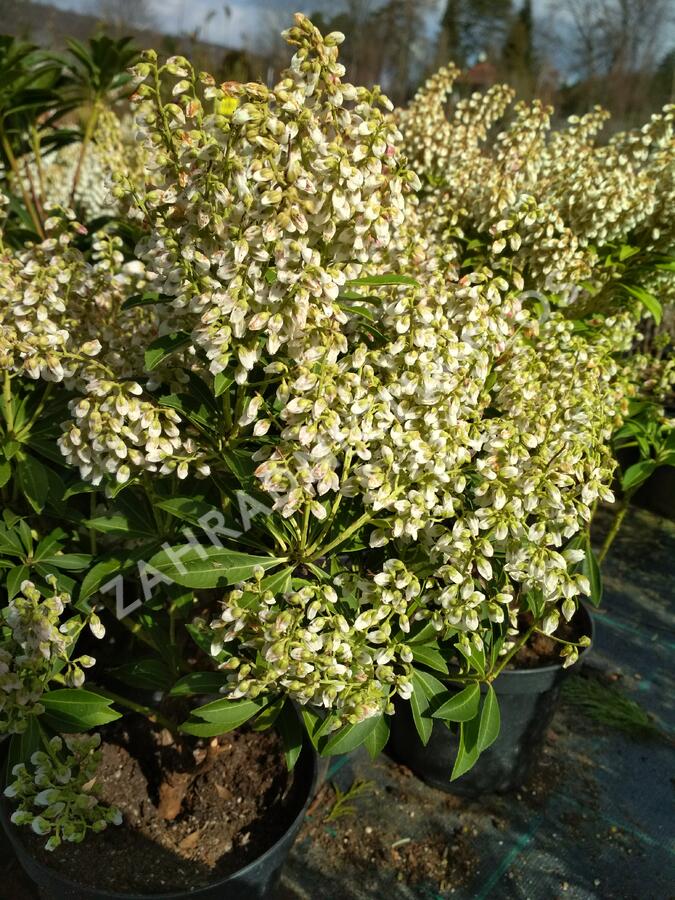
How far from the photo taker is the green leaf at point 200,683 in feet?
5.87

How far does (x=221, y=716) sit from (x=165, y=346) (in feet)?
2.91

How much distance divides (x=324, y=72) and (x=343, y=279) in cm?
39

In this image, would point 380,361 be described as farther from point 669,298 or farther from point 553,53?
point 553,53

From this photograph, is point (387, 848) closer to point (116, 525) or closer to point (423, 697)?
point (423, 697)

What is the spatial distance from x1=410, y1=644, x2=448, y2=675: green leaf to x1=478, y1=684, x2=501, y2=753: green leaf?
190 millimetres

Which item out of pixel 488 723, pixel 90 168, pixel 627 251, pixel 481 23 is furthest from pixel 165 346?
pixel 481 23

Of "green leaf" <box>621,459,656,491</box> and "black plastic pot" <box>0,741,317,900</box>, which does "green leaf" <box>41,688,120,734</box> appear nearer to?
"black plastic pot" <box>0,741,317,900</box>

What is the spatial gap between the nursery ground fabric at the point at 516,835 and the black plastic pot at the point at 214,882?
39cm

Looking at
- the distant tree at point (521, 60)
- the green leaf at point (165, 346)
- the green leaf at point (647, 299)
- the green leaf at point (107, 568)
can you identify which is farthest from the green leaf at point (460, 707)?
the distant tree at point (521, 60)

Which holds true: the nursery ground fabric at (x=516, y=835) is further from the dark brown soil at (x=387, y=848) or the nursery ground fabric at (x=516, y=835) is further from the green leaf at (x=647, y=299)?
the green leaf at (x=647, y=299)

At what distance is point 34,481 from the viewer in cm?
189

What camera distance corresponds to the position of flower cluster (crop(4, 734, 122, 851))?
171 centimetres

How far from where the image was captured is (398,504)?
4.96 feet

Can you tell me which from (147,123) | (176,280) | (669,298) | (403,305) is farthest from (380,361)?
(669,298)
